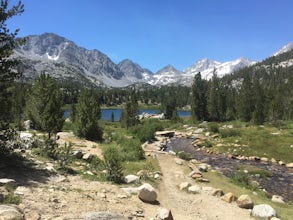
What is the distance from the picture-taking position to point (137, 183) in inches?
692

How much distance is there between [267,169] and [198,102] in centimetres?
5402

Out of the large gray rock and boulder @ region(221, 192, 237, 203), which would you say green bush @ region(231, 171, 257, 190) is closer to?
boulder @ region(221, 192, 237, 203)

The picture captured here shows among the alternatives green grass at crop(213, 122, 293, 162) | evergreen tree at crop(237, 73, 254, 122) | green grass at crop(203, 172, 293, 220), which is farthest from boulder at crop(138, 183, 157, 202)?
evergreen tree at crop(237, 73, 254, 122)

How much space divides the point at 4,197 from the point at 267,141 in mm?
42176

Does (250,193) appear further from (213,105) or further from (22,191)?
(213,105)

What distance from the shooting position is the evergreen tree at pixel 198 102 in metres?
86.2

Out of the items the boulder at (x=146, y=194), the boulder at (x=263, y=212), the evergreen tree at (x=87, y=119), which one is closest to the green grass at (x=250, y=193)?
the boulder at (x=263, y=212)

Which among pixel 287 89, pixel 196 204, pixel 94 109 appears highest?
pixel 287 89

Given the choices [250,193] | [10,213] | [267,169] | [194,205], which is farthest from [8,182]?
[267,169]

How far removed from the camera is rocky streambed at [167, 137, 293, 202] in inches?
968

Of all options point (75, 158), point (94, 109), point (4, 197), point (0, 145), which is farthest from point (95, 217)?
point (94, 109)

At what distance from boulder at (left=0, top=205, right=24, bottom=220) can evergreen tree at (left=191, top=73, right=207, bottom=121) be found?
78353 mm

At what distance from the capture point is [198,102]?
86.1 meters

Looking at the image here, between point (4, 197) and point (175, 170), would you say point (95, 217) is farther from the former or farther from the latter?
point (175, 170)
